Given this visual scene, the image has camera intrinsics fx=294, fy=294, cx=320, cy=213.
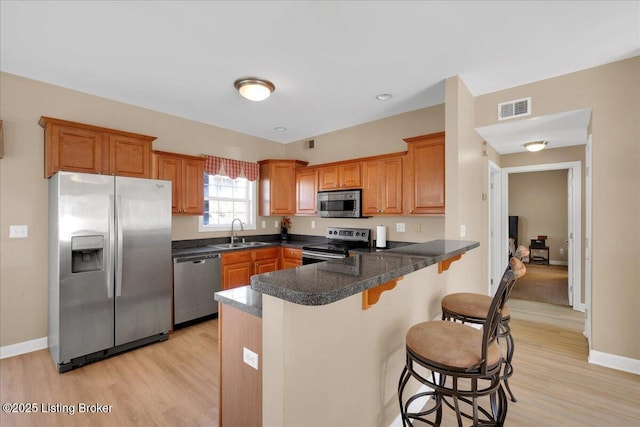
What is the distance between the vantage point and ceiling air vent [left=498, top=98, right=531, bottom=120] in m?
2.97

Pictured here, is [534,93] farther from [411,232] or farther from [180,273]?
[180,273]

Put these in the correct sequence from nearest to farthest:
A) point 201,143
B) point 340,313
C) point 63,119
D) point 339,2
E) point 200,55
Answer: point 340,313 → point 339,2 → point 200,55 → point 63,119 → point 201,143

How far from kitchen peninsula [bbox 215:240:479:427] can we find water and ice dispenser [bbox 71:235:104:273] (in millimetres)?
1954

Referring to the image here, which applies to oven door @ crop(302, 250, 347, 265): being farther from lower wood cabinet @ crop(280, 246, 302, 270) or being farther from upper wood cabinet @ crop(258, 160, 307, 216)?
upper wood cabinet @ crop(258, 160, 307, 216)

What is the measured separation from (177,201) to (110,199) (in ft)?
3.30

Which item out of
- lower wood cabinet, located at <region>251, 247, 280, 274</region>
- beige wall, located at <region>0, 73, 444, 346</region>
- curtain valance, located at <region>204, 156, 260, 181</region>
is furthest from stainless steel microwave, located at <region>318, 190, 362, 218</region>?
curtain valance, located at <region>204, 156, 260, 181</region>

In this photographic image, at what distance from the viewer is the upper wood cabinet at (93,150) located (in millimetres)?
2873

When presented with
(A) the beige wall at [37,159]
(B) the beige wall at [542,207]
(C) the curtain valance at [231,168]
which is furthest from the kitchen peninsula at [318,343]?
(B) the beige wall at [542,207]

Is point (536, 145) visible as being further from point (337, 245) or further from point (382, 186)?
point (337, 245)

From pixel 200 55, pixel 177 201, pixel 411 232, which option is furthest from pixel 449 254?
pixel 177 201

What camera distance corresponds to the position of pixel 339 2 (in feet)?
A: 6.17

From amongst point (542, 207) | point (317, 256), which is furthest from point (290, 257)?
point (542, 207)

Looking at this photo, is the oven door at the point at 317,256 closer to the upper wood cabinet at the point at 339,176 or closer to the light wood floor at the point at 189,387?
the upper wood cabinet at the point at 339,176

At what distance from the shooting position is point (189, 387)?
2326mm
